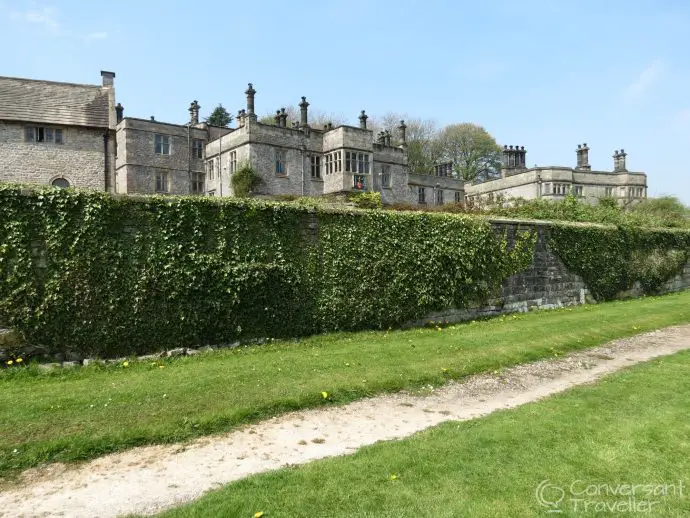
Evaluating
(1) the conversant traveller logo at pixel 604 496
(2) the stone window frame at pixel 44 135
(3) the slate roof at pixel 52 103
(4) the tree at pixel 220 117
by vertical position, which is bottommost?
(1) the conversant traveller logo at pixel 604 496

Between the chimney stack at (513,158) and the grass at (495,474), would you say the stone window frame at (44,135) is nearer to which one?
the grass at (495,474)

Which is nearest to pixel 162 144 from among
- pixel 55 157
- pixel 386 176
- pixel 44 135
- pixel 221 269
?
pixel 44 135

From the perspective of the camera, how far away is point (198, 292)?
943 centimetres

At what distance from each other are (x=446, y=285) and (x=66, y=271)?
8.94 meters

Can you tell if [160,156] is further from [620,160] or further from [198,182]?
[620,160]

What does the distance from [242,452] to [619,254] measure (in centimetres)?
1886

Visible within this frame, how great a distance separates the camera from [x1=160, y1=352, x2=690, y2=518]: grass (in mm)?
3840

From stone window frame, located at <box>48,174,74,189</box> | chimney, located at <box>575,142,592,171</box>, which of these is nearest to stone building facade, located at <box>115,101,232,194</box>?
stone window frame, located at <box>48,174,74,189</box>

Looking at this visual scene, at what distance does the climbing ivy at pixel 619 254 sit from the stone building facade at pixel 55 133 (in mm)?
23917

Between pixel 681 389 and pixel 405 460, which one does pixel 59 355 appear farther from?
pixel 681 389

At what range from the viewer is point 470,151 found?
217ft

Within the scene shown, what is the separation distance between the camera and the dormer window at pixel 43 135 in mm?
26094

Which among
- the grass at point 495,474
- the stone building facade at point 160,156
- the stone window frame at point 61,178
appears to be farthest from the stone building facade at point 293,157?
the grass at point 495,474

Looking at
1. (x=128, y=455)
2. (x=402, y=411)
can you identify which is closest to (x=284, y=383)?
(x=402, y=411)
